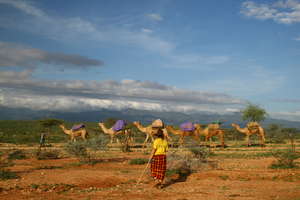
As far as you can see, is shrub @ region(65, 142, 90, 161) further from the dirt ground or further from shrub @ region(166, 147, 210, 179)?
shrub @ region(166, 147, 210, 179)

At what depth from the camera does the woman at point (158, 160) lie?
Answer: 10.1m

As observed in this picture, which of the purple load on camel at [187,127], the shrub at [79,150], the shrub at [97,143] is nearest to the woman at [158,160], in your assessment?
the shrub at [79,150]

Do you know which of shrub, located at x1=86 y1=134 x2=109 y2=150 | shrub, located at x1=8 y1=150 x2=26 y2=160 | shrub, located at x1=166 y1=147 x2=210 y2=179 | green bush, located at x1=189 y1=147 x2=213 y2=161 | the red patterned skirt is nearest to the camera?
the red patterned skirt

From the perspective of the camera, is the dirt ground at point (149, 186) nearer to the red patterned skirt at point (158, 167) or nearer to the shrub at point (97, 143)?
the red patterned skirt at point (158, 167)

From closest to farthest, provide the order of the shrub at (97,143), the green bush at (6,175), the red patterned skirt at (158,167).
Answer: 1. the red patterned skirt at (158,167)
2. the green bush at (6,175)
3. the shrub at (97,143)

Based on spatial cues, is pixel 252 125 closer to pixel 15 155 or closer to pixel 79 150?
pixel 79 150

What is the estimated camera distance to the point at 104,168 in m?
15.1

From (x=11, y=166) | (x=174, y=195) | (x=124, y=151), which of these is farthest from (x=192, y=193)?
(x=124, y=151)

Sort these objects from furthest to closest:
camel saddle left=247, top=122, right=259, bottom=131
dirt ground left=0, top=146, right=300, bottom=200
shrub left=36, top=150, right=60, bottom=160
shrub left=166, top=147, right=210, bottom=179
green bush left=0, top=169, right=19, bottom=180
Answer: camel saddle left=247, top=122, right=259, bottom=131 < shrub left=36, top=150, right=60, bottom=160 < shrub left=166, top=147, right=210, bottom=179 < green bush left=0, top=169, right=19, bottom=180 < dirt ground left=0, top=146, right=300, bottom=200

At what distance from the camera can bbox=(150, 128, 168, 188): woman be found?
1012cm

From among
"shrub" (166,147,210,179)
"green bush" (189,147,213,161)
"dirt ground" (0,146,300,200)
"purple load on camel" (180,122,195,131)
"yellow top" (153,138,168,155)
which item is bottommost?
"dirt ground" (0,146,300,200)

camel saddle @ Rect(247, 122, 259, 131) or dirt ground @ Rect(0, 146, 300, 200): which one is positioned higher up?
camel saddle @ Rect(247, 122, 259, 131)

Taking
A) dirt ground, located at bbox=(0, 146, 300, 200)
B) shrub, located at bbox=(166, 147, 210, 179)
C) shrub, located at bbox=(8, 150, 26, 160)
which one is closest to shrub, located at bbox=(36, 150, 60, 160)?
shrub, located at bbox=(8, 150, 26, 160)

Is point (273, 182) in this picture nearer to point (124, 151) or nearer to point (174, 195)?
point (174, 195)
